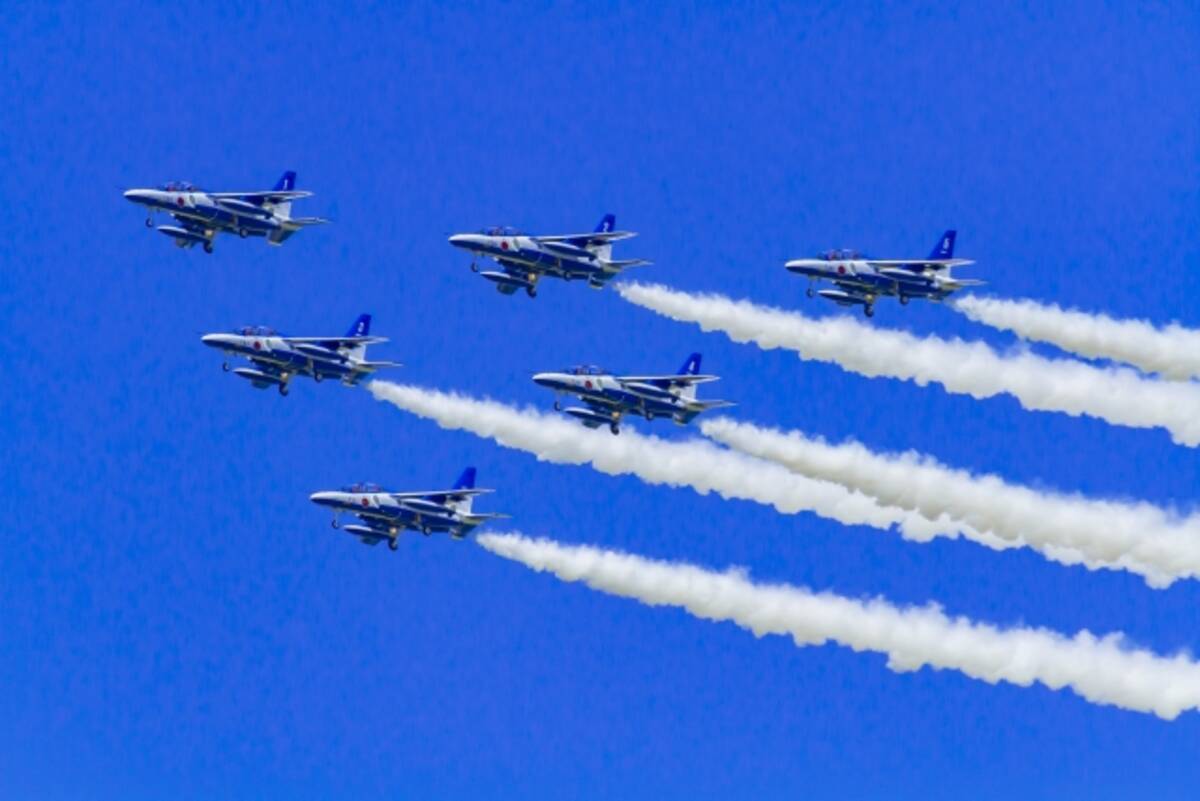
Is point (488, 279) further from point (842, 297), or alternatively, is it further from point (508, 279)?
point (842, 297)

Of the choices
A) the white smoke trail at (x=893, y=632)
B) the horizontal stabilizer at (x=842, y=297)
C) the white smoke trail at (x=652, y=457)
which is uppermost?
the horizontal stabilizer at (x=842, y=297)

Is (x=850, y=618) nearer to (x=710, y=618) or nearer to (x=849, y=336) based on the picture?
(x=710, y=618)

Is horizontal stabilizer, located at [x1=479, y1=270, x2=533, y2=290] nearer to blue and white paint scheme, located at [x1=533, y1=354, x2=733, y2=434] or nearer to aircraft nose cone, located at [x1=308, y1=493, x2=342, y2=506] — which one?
blue and white paint scheme, located at [x1=533, y1=354, x2=733, y2=434]

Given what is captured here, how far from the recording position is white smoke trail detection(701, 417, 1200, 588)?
79875 millimetres

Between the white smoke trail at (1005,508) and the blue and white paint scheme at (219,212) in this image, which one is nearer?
the white smoke trail at (1005,508)

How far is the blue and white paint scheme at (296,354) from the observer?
90375 mm

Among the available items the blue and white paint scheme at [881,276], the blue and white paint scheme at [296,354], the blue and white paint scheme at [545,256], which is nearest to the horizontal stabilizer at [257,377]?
the blue and white paint scheme at [296,354]

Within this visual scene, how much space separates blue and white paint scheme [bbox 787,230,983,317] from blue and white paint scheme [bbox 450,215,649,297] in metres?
6.59

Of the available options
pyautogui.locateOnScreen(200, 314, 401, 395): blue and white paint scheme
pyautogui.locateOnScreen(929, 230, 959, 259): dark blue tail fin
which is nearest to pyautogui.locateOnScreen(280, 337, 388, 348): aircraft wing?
pyautogui.locateOnScreen(200, 314, 401, 395): blue and white paint scheme

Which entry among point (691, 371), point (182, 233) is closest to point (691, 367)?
point (691, 371)

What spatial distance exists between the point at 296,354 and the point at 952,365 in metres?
23.4

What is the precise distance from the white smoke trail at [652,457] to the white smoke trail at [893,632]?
4474 millimetres

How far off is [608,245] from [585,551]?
10986 millimetres

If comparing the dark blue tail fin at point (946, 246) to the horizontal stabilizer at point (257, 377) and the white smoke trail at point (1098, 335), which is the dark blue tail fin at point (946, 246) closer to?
the white smoke trail at point (1098, 335)
